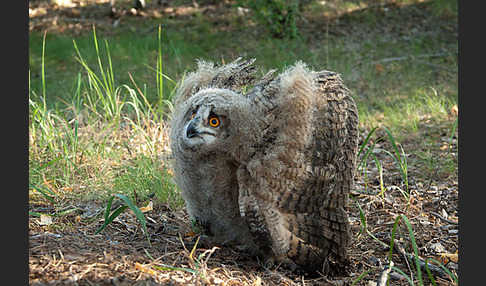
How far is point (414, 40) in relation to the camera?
355 inches

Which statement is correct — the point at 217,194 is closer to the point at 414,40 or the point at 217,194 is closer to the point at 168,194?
the point at 168,194

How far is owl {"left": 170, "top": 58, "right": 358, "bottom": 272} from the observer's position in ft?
8.95

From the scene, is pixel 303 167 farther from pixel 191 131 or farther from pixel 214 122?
pixel 191 131

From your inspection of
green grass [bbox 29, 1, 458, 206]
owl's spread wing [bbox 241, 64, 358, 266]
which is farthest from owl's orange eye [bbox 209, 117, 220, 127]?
green grass [bbox 29, 1, 458, 206]

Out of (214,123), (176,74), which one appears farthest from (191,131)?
(176,74)

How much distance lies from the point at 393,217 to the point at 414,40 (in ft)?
20.5

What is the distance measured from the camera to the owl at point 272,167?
2727 millimetres

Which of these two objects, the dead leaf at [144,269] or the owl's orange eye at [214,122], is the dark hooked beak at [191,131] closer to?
the owl's orange eye at [214,122]

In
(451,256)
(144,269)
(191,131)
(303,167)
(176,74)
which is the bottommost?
(451,256)

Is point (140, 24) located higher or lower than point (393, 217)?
higher

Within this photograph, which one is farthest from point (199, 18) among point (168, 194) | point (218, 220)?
point (218, 220)

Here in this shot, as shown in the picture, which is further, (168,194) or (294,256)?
(168,194)

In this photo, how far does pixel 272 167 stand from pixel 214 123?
44cm

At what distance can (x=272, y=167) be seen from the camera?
275 cm
